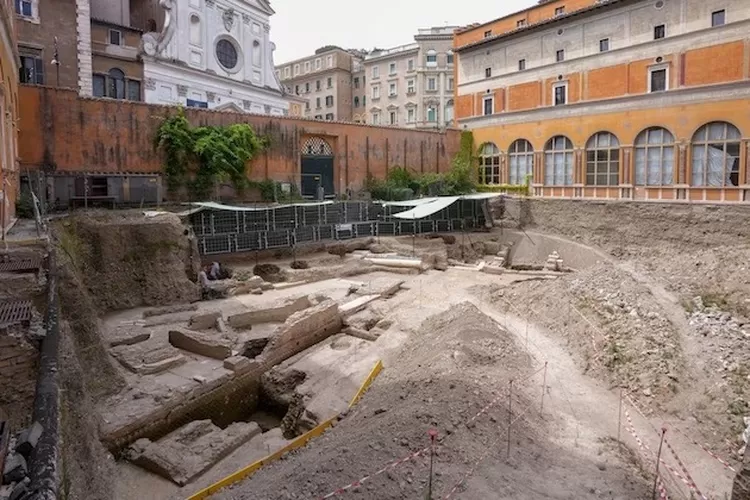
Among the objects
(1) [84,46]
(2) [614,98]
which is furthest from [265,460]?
(1) [84,46]

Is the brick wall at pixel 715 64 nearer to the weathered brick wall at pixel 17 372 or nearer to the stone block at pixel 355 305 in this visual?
the stone block at pixel 355 305

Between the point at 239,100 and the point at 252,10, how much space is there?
7257mm

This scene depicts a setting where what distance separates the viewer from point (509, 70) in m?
34.0

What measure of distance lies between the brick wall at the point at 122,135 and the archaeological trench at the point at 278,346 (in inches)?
181

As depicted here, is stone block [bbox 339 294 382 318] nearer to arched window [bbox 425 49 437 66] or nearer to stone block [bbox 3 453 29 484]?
stone block [bbox 3 453 29 484]

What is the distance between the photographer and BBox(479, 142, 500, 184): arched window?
35250 mm

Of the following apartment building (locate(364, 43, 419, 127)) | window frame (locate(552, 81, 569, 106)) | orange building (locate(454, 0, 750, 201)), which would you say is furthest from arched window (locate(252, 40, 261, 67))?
window frame (locate(552, 81, 569, 106))

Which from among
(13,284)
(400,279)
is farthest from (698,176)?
(13,284)

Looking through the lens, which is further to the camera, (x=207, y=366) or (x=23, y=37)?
(x=23, y=37)

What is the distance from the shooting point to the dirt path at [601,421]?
863 cm

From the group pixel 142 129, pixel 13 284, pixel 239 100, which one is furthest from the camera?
pixel 239 100

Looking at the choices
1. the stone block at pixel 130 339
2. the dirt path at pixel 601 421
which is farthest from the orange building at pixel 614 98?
the stone block at pixel 130 339

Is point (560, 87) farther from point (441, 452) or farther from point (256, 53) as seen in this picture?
point (441, 452)

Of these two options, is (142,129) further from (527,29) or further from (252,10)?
(527,29)
